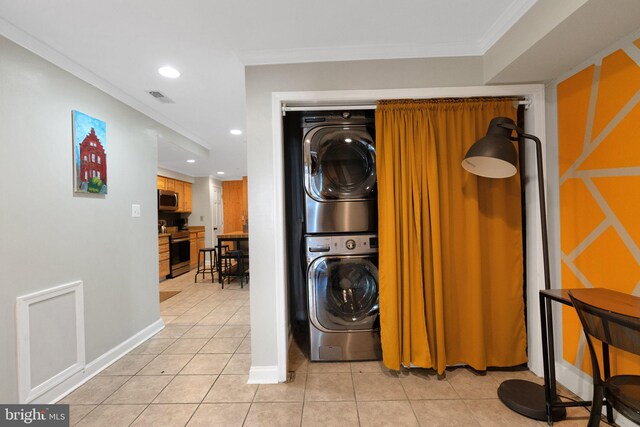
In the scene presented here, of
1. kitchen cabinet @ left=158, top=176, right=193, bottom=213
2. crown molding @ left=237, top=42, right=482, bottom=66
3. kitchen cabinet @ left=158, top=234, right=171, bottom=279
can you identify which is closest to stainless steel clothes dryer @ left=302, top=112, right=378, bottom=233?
crown molding @ left=237, top=42, right=482, bottom=66

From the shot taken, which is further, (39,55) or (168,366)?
(168,366)

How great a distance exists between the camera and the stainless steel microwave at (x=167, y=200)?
5.60m

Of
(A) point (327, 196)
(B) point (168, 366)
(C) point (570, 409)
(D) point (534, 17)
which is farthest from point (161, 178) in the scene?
(C) point (570, 409)

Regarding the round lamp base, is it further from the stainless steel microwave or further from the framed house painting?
the stainless steel microwave

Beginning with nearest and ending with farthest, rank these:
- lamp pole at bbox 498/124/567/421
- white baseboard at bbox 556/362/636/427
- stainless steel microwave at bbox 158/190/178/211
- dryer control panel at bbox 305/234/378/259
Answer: lamp pole at bbox 498/124/567/421 < white baseboard at bbox 556/362/636/427 < dryer control panel at bbox 305/234/378/259 < stainless steel microwave at bbox 158/190/178/211

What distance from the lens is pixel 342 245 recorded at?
7.30 feet

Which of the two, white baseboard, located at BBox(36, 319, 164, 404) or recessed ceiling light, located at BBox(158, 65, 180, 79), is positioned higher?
recessed ceiling light, located at BBox(158, 65, 180, 79)

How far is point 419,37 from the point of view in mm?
1850

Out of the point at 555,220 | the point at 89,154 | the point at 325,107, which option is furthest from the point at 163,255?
the point at 555,220

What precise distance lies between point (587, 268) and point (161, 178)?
6540 millimetres

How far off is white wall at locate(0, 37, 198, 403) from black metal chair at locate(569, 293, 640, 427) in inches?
115

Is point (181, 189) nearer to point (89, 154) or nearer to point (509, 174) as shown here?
point (89, 154)

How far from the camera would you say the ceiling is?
1.53 metres

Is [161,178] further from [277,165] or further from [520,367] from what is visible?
[520,367]
